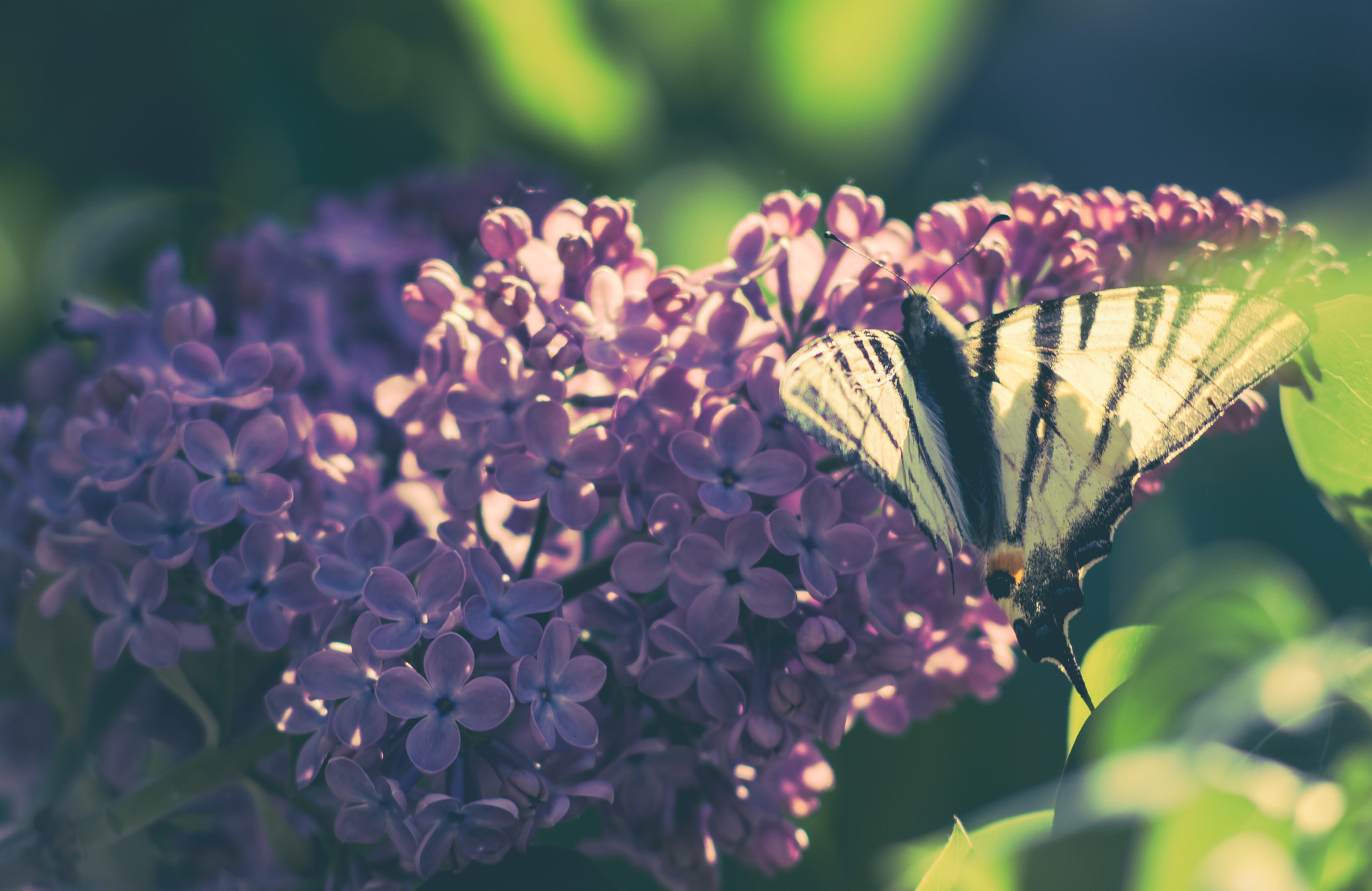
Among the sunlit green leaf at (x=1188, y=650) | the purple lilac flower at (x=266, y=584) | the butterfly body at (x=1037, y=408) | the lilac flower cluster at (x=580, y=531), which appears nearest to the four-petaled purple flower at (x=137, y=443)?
the lilac flower cluster at (x=580, y=531)

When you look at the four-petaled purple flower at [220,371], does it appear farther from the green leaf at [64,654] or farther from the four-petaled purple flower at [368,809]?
the four-petaled purple flower at [368,809]

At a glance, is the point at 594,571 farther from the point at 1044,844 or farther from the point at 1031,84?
the point at 1031,84

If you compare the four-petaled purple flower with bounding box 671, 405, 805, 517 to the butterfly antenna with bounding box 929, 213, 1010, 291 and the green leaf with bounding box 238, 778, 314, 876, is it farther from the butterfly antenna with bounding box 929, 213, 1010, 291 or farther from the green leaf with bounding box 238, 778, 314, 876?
the green leaf with bounding box 238, 778, 314, 876

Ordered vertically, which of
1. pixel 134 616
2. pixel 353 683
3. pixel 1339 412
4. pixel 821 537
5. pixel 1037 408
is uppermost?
pixel 1339 412

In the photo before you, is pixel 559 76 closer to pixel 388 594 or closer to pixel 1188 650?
pixel 388 594

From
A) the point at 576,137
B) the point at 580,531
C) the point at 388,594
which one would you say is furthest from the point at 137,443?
the point at 576,137

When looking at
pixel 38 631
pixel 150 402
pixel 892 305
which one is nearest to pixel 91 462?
pixel 150 402

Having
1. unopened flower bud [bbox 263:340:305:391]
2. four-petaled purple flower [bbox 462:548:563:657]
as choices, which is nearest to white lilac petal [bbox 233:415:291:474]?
unopened flower bud [bbox 263:340:305:391]
